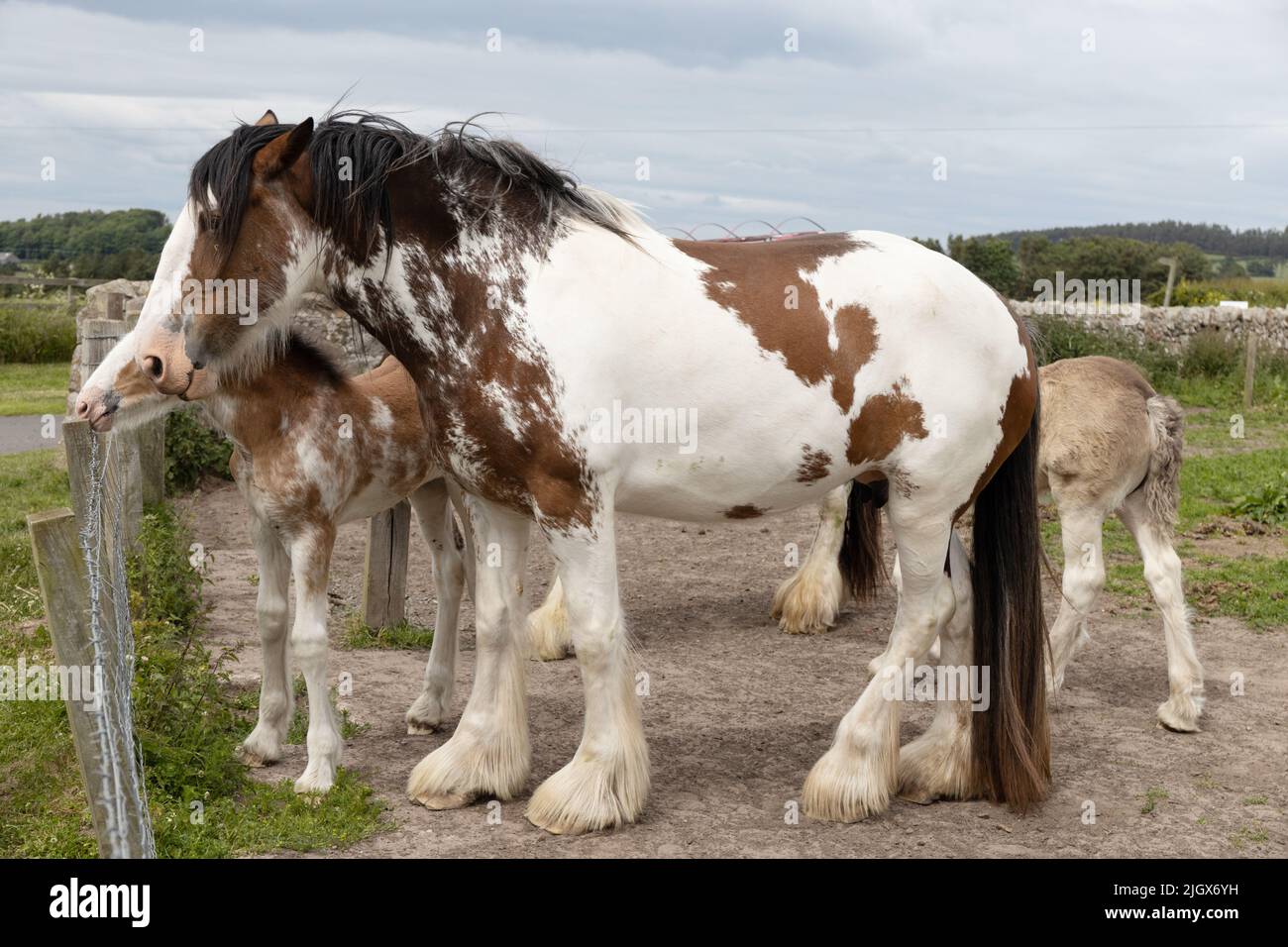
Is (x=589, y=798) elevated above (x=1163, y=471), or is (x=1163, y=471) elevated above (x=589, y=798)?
(x=1163, y=471)

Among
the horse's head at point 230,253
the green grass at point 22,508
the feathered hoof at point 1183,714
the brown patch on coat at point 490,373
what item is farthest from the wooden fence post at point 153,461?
the feathered hoof at point 1183,714

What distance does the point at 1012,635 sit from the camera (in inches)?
193

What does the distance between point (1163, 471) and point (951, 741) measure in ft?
7.42

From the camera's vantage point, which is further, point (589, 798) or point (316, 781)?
point (316, 781)

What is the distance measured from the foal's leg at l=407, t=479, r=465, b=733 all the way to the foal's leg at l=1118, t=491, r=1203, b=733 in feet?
11.5

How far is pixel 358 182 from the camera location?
422 centimetres

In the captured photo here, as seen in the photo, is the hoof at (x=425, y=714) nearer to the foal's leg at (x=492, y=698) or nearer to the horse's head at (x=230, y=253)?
the foal's leg at (x=492, y=698)

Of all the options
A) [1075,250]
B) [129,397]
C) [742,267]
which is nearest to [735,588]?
[742,267]

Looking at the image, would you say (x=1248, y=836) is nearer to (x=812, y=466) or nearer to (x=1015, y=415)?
(x=1015, y=415)

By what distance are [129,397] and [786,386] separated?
239cm

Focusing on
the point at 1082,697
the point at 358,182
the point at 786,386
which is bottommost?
the point at 1082,697

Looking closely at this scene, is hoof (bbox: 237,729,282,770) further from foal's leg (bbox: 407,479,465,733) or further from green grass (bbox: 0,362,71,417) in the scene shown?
green grass (bbox: 0,362,71,417)

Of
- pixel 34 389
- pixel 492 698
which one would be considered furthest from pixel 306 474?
pixel 34 389

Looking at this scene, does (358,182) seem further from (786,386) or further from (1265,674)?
(1265,674)
